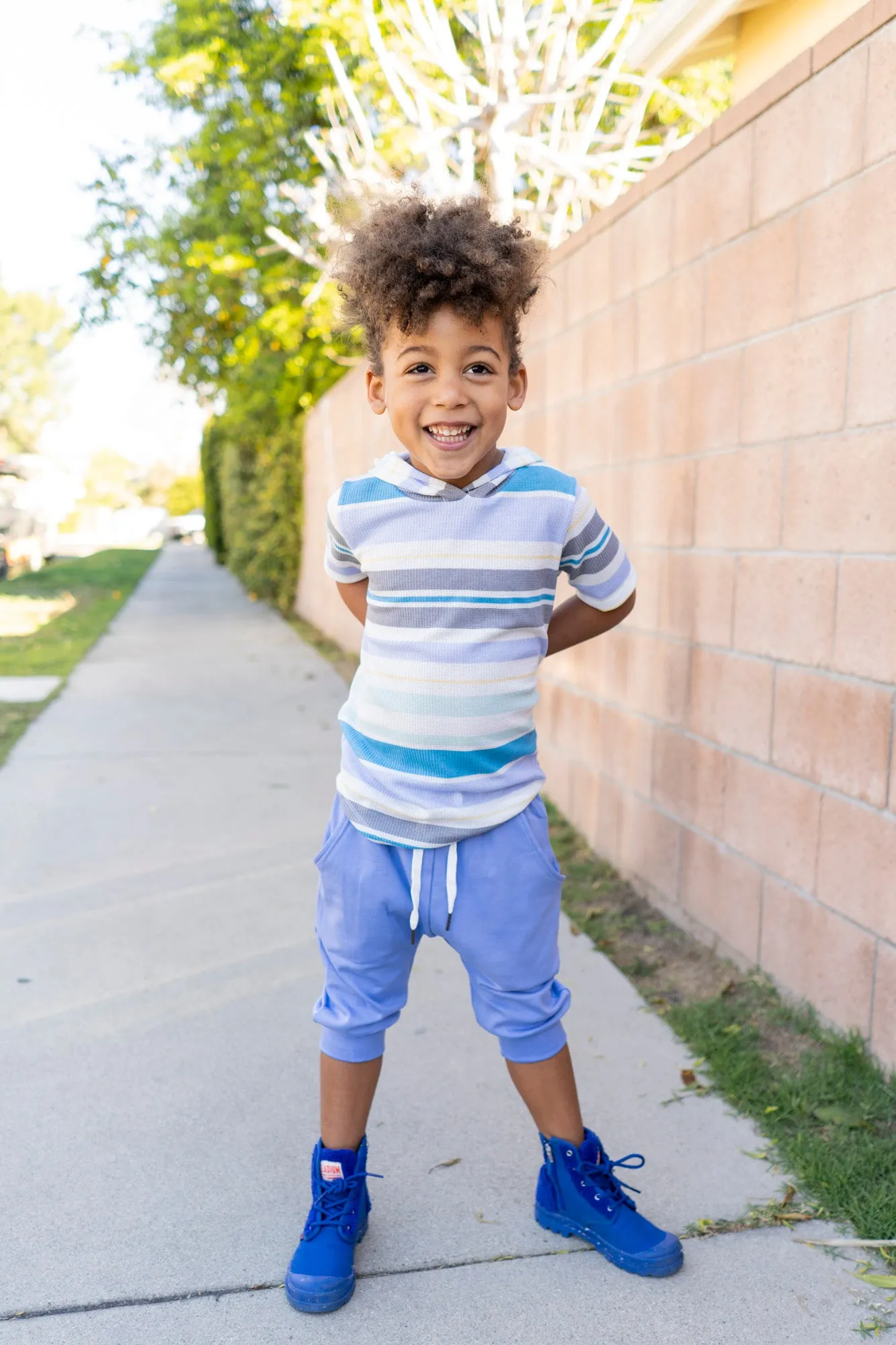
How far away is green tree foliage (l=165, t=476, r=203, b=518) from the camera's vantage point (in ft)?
174

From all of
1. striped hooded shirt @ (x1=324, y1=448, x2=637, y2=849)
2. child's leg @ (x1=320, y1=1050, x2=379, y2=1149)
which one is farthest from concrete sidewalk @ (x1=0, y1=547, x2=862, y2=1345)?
striped hooded shirt @ (x1=324, y1=448, x2=637, y2=849)

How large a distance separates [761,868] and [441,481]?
1566 millimetres

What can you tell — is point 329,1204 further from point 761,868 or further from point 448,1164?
point 761,868

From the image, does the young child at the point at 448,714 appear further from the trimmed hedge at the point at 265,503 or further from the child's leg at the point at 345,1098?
the trimmed hedge at the point at 265,503

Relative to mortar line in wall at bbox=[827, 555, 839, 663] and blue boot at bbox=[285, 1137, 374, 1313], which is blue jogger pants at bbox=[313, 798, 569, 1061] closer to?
blue boot at bbox=[285, 1137, 374, 1313]

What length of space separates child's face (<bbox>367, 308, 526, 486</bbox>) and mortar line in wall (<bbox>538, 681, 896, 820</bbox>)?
1.22 meters

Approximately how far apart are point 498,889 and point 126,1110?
1098mm

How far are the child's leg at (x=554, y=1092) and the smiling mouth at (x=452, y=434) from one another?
1.04m

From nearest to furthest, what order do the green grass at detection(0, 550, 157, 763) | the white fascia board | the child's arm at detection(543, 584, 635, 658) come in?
the child's arm at detection(543, 584, 635, 658) → the white fascia board → the green grass at detection(0, 550, 157, 763)

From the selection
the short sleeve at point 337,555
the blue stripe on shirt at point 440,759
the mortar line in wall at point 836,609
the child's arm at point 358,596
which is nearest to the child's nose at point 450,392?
the short sleeve at point 337,555

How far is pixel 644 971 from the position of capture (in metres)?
3.21

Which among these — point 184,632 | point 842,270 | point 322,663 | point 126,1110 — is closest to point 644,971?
point 126,1110

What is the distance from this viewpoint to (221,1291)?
1898 millimetres

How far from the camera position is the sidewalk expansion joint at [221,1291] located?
1.84 meters
